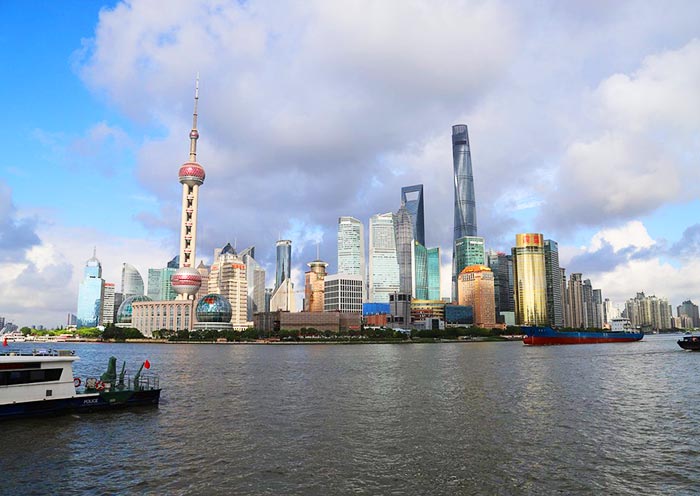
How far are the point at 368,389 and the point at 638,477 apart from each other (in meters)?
45.9

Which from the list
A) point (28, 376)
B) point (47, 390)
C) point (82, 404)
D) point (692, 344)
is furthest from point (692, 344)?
point (28, 376)

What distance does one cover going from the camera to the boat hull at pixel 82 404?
51031 millimetres

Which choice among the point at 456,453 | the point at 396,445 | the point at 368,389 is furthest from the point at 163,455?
the point at 368,389

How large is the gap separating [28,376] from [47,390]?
2.48 meters

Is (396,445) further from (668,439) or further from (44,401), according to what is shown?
(44,401)

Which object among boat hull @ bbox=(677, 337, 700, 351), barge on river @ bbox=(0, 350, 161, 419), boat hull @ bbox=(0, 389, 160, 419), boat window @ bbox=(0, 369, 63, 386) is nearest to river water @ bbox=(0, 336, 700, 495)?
boat hull @ bbox=(0, 389, 160, 419)

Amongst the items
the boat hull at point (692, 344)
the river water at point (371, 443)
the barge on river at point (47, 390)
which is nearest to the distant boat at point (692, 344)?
the boat hull at point (692, 344)

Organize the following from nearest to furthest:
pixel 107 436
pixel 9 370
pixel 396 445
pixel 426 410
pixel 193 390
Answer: pixel 396 445
pixel 107 436
pixel 9 370
pixel 426 410
pixel 193 390

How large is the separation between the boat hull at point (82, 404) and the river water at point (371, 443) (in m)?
1.16

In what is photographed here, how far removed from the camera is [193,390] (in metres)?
77.3

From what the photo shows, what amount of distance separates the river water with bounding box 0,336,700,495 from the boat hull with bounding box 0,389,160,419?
1.16 metres

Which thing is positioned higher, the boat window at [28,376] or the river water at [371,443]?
the boat window at [28,376]

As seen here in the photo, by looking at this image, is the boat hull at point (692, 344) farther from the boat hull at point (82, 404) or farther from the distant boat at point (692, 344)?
the boat hull at point (82, 404)

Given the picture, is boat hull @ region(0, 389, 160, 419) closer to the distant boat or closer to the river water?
the river water
